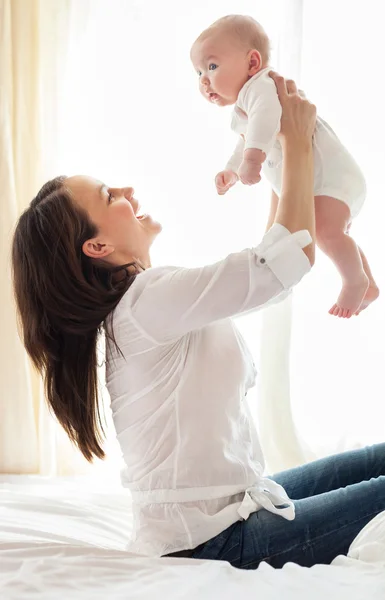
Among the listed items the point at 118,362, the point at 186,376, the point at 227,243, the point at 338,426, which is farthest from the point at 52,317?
the point at 338,426

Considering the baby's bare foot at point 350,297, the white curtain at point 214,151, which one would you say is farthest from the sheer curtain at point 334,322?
the baby's bare foot at point 350,297

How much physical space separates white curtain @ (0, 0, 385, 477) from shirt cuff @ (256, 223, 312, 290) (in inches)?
49.2

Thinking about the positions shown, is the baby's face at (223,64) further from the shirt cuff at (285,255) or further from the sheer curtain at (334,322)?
the sheer curtain at (334,322)

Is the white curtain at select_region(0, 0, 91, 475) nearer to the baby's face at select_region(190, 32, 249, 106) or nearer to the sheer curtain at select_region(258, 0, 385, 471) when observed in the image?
the sheer curtain at select_region(258, 0, 385, 471)

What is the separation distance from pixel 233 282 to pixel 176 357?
23 centimetres

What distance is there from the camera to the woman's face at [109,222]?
4.74 feet

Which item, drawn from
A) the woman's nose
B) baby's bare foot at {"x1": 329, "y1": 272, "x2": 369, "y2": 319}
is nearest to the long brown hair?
the woman's nose

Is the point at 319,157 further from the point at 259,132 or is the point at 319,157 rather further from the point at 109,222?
the point at 109,222

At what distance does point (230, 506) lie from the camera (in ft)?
4.39

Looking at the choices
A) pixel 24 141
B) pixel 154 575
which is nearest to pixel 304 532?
pixel 154 575

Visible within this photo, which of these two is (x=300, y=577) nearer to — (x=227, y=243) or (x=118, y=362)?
(x=118, y=362)

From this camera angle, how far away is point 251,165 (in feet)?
4.53

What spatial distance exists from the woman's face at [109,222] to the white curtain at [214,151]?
111cm

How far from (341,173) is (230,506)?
0.72 m
